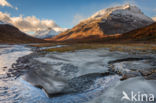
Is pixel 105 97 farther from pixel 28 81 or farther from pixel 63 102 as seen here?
pixel 28 81

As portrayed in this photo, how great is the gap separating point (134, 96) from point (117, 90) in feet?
3.55

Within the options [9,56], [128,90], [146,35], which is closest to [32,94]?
[128,90]

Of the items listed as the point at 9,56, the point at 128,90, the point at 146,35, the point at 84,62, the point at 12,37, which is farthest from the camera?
the point at 12,37

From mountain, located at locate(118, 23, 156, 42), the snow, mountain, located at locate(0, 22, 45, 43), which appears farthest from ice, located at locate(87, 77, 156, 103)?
mountain, located at locate(0, 22, 45, 43)

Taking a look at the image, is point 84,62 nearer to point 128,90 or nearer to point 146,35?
point 128,90

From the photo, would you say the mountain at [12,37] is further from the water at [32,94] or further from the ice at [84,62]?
the water at [32,94]

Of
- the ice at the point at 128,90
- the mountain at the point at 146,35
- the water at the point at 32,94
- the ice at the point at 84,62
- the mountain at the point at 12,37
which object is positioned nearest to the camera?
the ice at the point at 128,90

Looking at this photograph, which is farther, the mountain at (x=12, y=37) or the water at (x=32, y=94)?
the mountain at (x=12, y=37)

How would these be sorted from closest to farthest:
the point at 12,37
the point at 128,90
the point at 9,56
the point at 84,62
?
the point at 128,90 → the point at 84,62 → the point at 9,56 → the point at 12,37

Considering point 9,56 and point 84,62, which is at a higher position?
point 9,56

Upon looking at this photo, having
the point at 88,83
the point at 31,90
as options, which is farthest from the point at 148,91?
the point at 31,90

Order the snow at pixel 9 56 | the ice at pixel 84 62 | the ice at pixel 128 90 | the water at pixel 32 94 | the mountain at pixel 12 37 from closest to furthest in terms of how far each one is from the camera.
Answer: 1. the ice at pixel 128 90
2. the water at pixel 32 94
3. the ice at pixel 84 62
4. the snow at pixel 9 56
5. the mountain at pixel 12 37

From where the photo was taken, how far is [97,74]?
433 inches

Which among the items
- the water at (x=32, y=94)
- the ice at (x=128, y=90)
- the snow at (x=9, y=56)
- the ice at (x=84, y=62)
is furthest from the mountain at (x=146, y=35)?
the water at (x=32, y=94)
